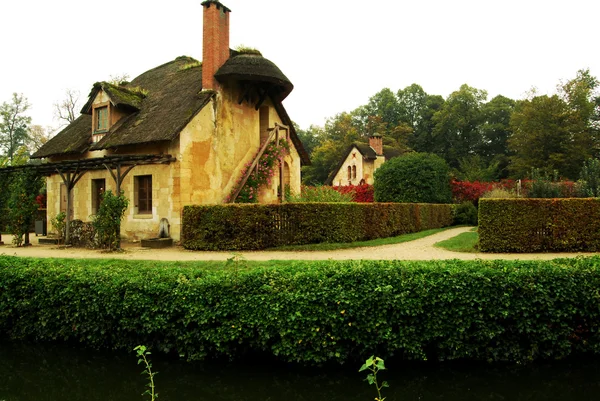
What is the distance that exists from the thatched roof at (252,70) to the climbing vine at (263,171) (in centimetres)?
271

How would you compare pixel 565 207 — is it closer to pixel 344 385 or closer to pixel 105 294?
pixel 344 385

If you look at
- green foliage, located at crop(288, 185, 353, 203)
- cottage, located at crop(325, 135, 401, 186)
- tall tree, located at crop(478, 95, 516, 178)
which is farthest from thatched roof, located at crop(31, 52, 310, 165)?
tall tree, located at crop(478, 95, 516, 178)

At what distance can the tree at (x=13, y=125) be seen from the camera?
154 ft

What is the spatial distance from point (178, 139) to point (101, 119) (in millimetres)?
5005

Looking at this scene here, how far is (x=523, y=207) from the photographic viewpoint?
1185 cm

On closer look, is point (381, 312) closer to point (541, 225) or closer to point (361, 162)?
point (541, 225)

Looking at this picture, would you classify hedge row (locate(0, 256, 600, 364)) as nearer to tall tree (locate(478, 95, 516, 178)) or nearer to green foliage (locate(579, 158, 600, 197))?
green foliage (locate(579, 158, 600, 197))

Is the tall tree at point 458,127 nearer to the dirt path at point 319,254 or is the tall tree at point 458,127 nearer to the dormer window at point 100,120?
the dirt path at point 319,254

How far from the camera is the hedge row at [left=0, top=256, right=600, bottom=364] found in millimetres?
5844

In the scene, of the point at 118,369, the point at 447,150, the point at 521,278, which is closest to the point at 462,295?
the point at 521,278

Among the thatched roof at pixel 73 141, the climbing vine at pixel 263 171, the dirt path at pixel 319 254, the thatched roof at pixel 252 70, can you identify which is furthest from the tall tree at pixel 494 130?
the thatched roof at pixel 73 141

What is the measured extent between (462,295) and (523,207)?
7293 millimetres

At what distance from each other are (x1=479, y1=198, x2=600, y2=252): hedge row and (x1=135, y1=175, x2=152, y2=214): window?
38.8 ft

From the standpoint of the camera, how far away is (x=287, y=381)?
5.64 meters
